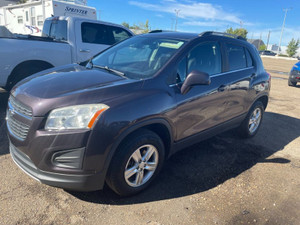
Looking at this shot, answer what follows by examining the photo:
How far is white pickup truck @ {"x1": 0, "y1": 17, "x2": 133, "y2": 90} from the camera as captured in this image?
15.8 feet

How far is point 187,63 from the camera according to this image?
3115 mm

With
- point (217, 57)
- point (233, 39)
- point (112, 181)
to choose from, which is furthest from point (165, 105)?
point (233, 39)

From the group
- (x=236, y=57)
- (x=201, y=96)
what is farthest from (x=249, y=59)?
(x=201, y=96)

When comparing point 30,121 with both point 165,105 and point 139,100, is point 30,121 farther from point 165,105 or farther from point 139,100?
point 165,105

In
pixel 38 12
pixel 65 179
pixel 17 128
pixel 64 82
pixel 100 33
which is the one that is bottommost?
pixel 65 179

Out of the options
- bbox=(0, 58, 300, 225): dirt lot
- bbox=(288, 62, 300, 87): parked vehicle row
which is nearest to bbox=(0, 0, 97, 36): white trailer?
bbox=(0, 58, 300, 225): dirt lot

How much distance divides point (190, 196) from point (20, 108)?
211cm

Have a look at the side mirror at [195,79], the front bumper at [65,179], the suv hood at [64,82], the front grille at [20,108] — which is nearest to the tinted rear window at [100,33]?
the suv hood at [64,82]

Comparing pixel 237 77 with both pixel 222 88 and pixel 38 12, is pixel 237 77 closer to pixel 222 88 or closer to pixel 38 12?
pixel 222 88

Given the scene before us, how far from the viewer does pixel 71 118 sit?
7.16 ft

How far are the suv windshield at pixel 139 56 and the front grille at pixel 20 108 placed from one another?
1148 mm

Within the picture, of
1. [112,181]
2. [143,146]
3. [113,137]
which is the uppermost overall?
[113,137]

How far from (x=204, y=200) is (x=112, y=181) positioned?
113cm

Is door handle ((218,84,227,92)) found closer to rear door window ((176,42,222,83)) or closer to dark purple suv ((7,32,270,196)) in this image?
dark purple suv ((7,32,270,196))
